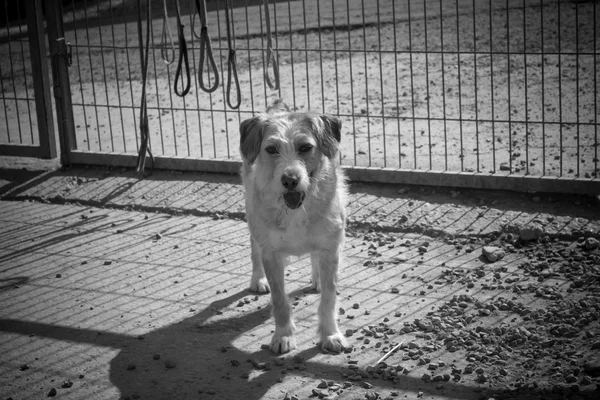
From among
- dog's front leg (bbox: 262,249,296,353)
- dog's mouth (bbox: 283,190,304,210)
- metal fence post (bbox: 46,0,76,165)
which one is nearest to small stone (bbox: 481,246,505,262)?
dog's front leg (bbox: 262,249,296,353)

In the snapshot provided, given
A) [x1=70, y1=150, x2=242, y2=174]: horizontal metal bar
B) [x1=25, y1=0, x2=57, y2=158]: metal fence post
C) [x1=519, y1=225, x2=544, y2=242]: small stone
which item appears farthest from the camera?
[x1=25, y1=0, x2=57, y2=158]: metal fence post

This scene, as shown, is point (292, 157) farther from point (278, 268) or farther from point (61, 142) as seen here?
point (61, 142)

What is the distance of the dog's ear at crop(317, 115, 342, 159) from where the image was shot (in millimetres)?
4809

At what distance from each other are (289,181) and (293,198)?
0.34 ft

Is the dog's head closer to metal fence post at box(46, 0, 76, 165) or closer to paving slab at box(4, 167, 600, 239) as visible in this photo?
paving slab at box(4, 167, 600, 239)

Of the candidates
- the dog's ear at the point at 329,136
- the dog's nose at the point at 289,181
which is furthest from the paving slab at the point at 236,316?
the dog's ear at the point at 329,136

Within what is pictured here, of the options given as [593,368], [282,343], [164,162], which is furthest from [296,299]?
[164,162]

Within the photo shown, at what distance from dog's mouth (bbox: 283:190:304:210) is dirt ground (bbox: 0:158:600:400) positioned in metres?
0.84

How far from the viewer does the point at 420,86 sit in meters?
10.0

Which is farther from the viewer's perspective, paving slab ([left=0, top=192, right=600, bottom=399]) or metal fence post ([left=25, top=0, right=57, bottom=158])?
metal fence post ([left=25, top=0, right=57, bottom=158])

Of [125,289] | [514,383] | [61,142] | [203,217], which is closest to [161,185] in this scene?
[203,217]

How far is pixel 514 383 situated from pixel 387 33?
9557 millimetres

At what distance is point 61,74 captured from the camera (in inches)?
328

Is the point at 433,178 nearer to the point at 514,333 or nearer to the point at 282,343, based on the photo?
the point at 514,333
